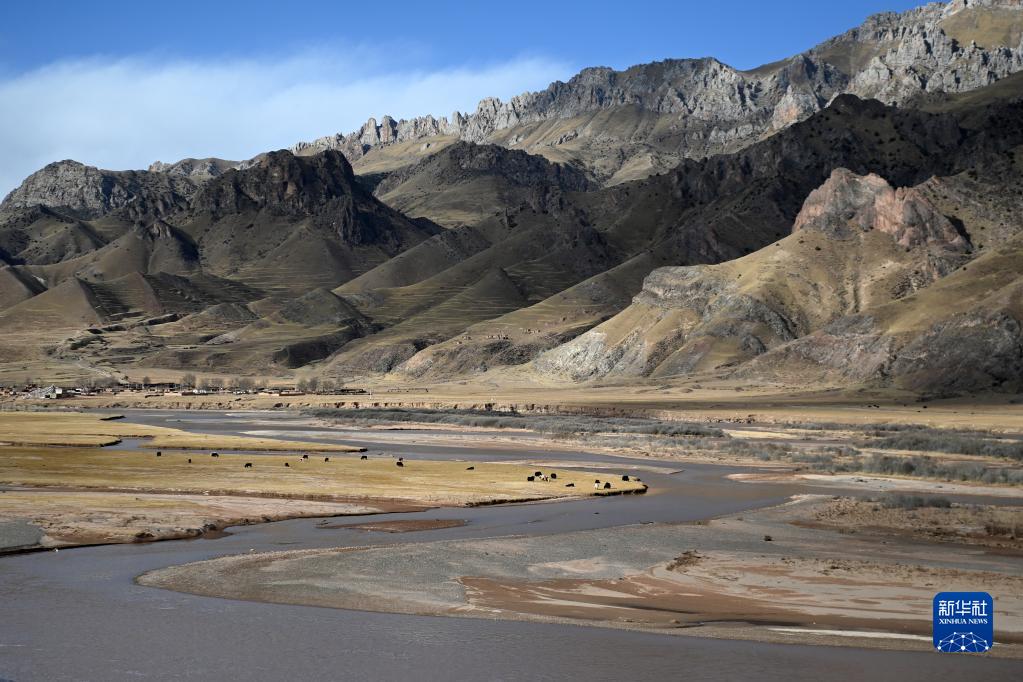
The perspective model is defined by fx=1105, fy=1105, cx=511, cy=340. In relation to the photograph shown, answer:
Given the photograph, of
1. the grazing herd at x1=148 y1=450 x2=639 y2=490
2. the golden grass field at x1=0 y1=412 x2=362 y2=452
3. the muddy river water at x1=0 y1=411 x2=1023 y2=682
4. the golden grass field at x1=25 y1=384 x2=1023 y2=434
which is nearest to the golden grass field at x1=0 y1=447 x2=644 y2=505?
the grazing herd at x1=148 y1=450 x2=639 y2=490

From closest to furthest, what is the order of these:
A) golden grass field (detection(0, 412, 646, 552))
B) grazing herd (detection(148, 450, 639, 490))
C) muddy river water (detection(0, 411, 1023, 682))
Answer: muddy river water (detection(0, 411, 1023, 682)) < golden grass field (detection(0, 412, 646, 552)) < grazing herd (detection(148, 450, 639, 490))

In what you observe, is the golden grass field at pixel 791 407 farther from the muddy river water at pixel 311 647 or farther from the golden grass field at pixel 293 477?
the muddy river water at pixel 311 647

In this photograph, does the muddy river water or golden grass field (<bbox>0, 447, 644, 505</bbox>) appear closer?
the muddy river water

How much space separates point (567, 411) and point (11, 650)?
480ft

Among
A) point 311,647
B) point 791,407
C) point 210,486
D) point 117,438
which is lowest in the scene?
point 311,647

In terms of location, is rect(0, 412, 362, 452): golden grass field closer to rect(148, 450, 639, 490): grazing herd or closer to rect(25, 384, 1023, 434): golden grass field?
rect(148, 450, 639, 490): grazing herd

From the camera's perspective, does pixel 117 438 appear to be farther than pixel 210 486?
Yes

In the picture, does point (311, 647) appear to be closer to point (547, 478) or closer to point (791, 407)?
point (547, 478)

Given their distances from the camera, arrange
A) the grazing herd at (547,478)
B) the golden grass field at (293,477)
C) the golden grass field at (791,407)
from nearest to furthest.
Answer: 1. the golden grass field at (293,477)
2. the grazing herd at (547,478)
3. the golden grass field at (791,407)

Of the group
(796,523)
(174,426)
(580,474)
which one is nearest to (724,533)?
(796,523)

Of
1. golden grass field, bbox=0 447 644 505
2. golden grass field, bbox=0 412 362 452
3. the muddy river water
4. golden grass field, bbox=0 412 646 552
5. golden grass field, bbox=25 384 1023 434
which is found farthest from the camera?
golden grass field, bbox=25 384 1023 434

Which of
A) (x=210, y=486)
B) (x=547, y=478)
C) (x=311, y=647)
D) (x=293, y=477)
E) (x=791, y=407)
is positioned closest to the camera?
(x=311, y=647)

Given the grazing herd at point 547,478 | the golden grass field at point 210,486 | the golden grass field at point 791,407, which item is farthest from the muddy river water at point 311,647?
the golden grass field at point 791,407

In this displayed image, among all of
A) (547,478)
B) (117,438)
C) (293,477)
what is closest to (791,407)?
(117,438)
